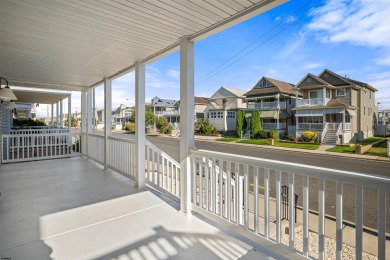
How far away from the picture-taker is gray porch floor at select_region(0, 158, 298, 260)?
75.7 inches

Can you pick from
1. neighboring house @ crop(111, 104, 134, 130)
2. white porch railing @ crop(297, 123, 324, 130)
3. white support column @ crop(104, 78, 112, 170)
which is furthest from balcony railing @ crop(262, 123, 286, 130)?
neighboring house @ crop(111, 104, 134, 130)

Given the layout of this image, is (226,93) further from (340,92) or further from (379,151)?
(379,151)

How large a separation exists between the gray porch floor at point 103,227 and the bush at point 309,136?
1500 cm

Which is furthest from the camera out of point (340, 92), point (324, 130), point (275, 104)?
point (275, 104)

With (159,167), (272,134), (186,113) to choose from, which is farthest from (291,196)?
(272,134)

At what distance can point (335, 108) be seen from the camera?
1573cm

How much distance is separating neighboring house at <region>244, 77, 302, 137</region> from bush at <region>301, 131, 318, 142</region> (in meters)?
3.37

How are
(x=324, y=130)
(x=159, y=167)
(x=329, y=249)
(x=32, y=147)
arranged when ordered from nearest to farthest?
(x=329, y=249) < (x=159, y=167) < (x=32, y=147) < (x=324, y=130)

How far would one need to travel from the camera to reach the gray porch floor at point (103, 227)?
6.31ft

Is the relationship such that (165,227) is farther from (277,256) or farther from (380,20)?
(380,20)

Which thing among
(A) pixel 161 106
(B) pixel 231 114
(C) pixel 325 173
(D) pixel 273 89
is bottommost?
(C) pixel 325 173

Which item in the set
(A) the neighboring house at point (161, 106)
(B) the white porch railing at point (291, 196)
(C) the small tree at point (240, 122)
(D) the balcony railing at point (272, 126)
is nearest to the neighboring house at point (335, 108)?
(D) the balcony railing at point (272, 126)

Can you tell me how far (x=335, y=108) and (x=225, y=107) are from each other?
11.2 meters

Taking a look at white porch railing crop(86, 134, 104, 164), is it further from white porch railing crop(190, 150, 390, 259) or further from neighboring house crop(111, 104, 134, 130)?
neighboring house crop(111, 104, 134, 130)
